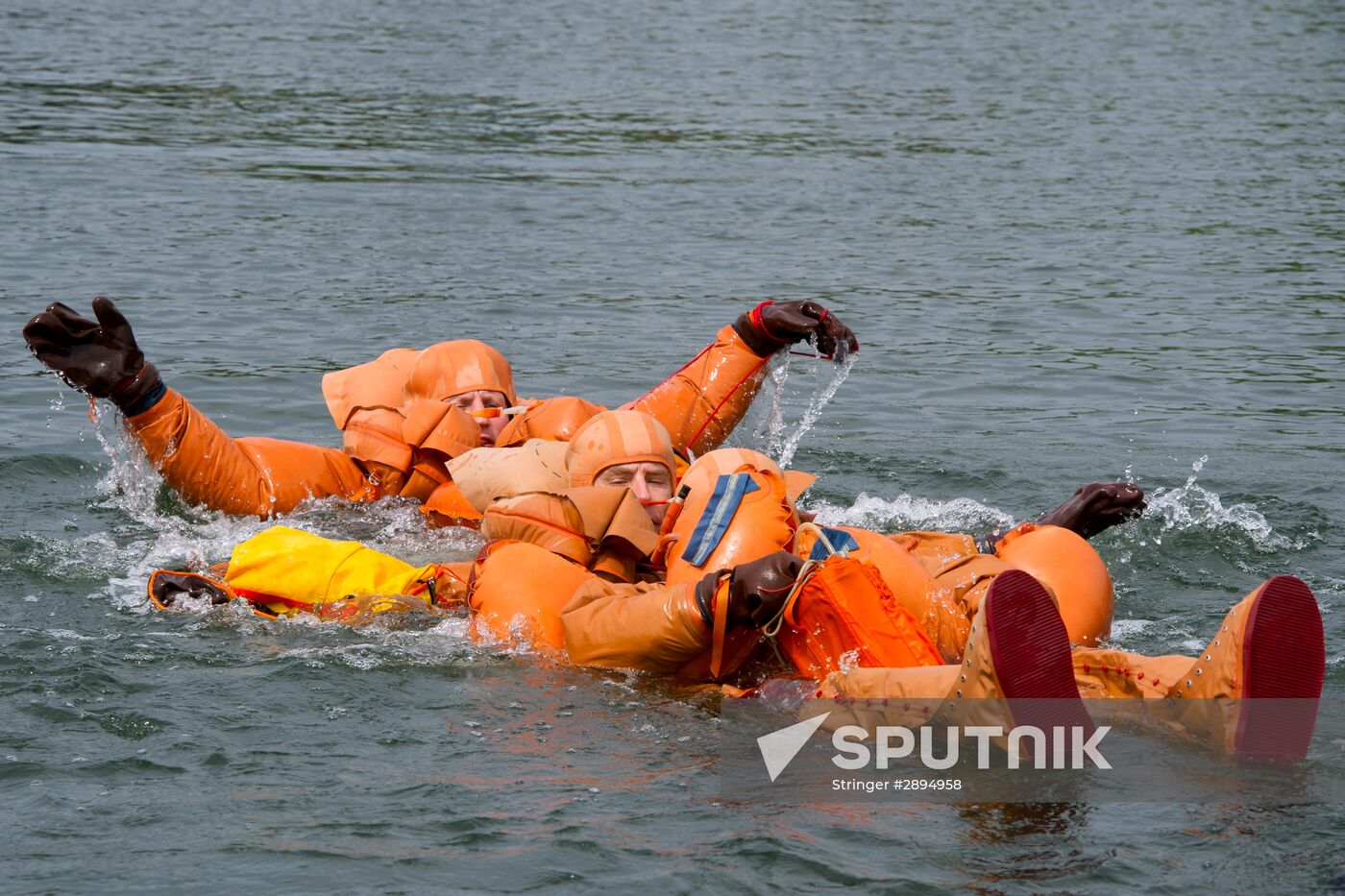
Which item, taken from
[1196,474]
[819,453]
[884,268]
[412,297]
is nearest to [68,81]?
[412,297]

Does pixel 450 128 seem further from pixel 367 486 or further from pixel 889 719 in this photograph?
pixel 889 719

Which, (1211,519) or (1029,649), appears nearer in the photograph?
(1029,649)

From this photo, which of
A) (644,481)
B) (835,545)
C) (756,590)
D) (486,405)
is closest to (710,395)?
(486,405)

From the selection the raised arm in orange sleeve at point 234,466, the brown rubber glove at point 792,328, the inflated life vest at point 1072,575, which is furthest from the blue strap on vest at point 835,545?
the raised arm in orange sleeve at point 234,466

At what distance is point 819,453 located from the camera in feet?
35.2

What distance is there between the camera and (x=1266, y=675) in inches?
206

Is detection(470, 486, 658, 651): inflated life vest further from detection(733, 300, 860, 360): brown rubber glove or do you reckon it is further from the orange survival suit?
detection(733, 300, 860, 360): brown rubber glove

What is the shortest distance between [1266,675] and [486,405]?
16.6 feet

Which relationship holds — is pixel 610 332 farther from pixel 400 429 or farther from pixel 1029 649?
pixel 1029 649

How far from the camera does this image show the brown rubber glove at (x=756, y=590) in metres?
5.73

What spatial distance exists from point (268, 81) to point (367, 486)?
55.7 feet

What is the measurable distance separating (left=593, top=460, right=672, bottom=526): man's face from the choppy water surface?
0.96m

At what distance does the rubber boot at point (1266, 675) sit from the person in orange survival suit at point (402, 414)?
385 centimetres

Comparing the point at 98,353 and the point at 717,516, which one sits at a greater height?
the point at 98,353
